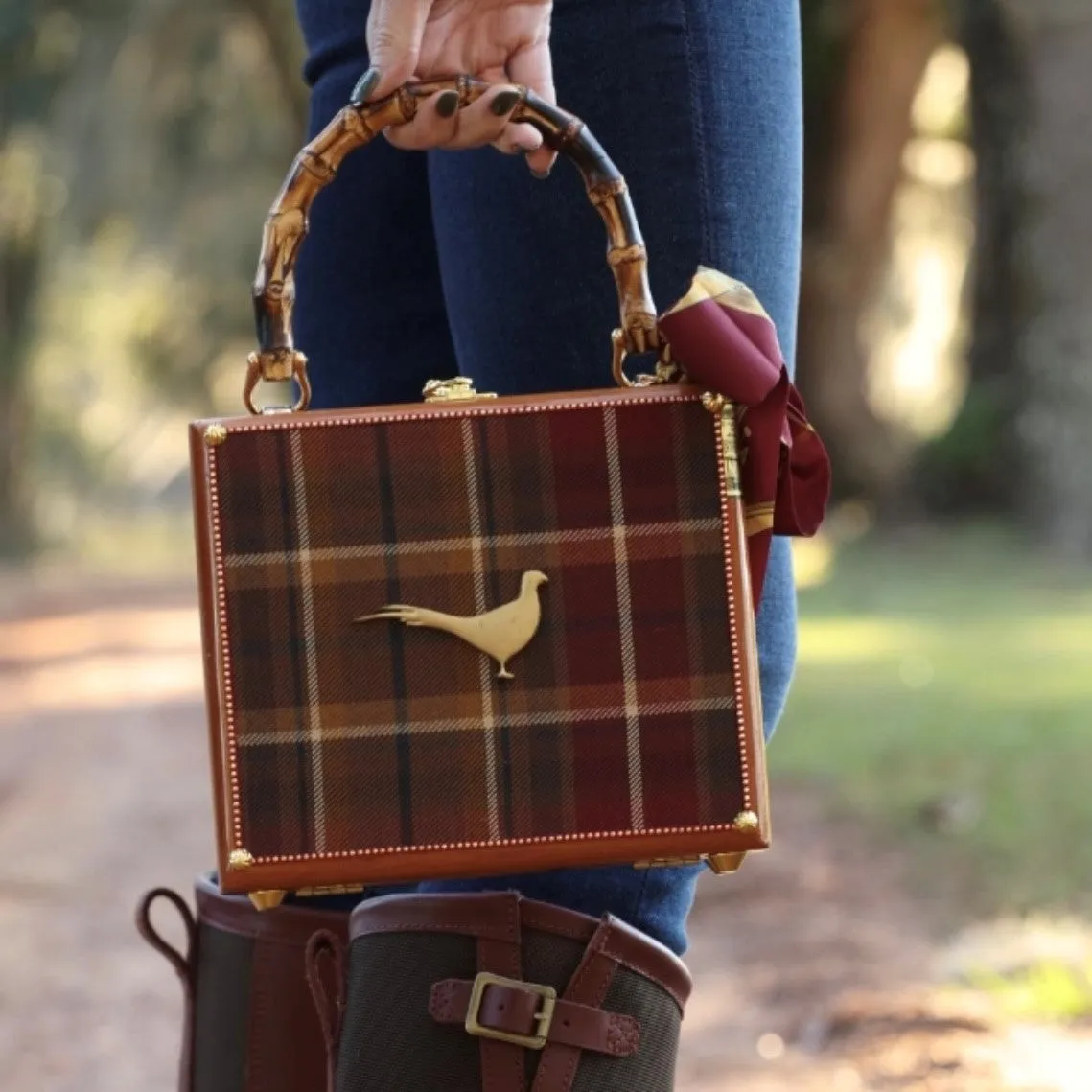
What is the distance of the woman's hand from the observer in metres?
1.17

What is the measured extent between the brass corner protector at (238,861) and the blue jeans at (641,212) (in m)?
0.20

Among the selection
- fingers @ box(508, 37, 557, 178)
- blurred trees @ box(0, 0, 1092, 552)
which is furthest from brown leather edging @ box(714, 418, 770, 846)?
blurred trees @ box(0, 0, 1092, 552)

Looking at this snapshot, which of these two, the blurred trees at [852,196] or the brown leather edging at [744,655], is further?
the blurred trees at [852,196]

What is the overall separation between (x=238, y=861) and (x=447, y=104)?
50 centimetres

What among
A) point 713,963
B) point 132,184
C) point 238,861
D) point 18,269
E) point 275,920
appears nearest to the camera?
point 238,861

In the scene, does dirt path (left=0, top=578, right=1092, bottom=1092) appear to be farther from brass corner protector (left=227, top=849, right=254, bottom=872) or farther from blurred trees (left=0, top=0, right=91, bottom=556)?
blurred trees (left=0, top=0, right=91, bottom=556)

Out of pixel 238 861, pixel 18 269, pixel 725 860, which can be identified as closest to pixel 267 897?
pixel 238 861

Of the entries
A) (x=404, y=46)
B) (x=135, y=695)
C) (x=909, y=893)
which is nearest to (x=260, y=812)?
(x=404, y=46)

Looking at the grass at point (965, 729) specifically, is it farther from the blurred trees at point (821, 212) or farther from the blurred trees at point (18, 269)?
the blurred trees at point (18, 269)

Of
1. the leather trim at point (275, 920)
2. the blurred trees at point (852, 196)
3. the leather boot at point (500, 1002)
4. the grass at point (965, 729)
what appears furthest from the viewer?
the blurred trees at point (852, 196)

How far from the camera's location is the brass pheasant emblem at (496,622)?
44.0 inches

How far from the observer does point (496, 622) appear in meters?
1.12

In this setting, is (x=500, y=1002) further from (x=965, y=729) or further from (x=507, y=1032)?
(x=965, y=729)

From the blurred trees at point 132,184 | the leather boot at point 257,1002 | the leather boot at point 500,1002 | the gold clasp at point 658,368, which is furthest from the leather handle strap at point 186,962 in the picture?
the blurred trees at point 132,184
